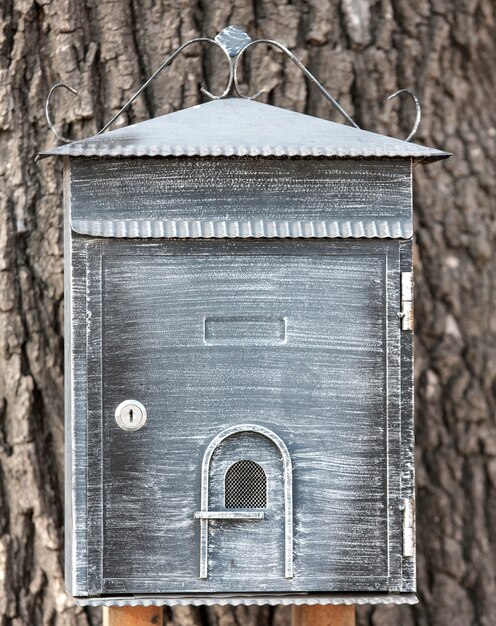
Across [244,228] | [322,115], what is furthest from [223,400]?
[322,115]

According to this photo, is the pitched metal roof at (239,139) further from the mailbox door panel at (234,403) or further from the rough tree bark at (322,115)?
the rough tree bark at (322,115)

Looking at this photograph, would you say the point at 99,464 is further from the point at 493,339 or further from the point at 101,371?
the point at 493,339

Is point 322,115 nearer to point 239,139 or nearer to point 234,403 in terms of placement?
point 239,139

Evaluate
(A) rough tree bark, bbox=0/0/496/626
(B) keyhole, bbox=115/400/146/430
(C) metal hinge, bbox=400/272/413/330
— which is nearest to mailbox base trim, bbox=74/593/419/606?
(B) keyhole, bbox=115/400/146/430

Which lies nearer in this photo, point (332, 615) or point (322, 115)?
point (332, 615)

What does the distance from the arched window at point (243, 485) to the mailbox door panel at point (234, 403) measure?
14mm

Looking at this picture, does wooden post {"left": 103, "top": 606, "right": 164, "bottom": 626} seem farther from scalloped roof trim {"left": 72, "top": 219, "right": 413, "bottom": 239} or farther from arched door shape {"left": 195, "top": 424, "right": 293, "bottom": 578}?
scalloped roof trim {"left": 72, "top": 219, "right": 413, "bottom": 239}

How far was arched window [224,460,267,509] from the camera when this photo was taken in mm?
2045

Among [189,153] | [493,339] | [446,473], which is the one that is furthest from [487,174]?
[189,153]

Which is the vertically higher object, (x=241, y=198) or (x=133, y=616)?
(x=241, y=198)

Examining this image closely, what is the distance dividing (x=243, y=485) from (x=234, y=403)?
16cm

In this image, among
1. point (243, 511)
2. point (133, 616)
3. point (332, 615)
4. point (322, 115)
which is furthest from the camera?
point (322, 115)

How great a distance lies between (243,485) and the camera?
205 centimetres

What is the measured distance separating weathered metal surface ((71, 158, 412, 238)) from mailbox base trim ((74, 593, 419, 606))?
0.69 m
